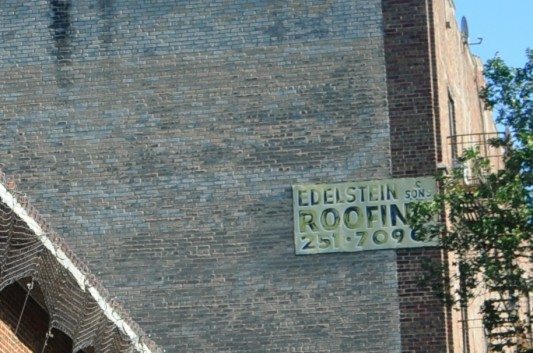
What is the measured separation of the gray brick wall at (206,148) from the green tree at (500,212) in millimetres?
3935

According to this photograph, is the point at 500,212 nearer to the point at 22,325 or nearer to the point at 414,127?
the point at 414,127

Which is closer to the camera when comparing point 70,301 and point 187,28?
point 70,301

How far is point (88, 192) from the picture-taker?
31562 mm

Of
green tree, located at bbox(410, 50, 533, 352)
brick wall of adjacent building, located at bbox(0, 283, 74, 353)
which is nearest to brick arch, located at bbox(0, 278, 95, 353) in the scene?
brick wall of adjacent building, located at bbox(0, 283, 74, 353)

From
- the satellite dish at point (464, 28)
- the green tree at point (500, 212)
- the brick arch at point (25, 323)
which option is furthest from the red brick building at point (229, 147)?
the brick arch at point (25, 323)

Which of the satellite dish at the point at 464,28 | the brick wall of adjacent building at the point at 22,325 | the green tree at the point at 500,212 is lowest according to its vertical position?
the brick wall of adjacent building at the point at 22,325

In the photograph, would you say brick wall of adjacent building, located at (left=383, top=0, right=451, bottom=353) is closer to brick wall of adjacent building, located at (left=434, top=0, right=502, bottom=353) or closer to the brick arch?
brick wall of adjacent building, located at (left=434, top=0, right=502, bottom=353)

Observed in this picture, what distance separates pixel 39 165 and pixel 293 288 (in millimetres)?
Answer: 5577

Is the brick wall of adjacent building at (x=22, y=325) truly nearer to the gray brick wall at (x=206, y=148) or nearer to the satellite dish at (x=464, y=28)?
the gray brick wall at (x=206, y=148)

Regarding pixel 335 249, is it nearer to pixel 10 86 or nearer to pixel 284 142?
pixel 284 142

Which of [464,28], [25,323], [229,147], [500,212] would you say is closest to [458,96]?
[464,28]

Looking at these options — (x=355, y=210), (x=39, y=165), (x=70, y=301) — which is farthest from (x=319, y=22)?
(x=70, y=301)

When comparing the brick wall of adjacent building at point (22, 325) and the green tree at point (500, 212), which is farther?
the green tree at point (500, 212)

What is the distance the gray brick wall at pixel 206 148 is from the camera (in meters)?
30.4
